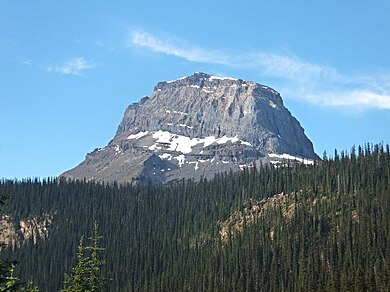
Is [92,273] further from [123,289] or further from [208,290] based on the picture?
[123,289]

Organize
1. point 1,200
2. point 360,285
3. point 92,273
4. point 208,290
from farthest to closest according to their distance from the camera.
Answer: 1. point 208,290
2. point 360,285
3. point 92,273
4. point 1,200

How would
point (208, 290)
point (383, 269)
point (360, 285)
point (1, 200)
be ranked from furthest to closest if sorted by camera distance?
point (208, 290), point (383, 269), point (360, 285), point (1, 200)

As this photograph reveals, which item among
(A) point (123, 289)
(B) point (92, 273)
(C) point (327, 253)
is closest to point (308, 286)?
(C) point (327, 253)

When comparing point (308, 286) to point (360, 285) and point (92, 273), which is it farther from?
point (92, 273)

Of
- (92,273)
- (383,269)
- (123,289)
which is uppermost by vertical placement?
(92,273)

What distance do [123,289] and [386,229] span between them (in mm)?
84058

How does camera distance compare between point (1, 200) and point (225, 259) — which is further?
point (225, 259)

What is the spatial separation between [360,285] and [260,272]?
2072 inches

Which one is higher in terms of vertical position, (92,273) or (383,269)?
(92,273)

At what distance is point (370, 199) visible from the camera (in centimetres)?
19925

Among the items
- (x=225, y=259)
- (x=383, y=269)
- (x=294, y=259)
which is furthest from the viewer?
(x=225, y=259)

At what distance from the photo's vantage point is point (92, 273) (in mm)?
35656

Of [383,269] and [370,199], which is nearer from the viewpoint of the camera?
[383,269]

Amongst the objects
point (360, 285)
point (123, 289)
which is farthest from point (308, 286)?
point (123, 289)
